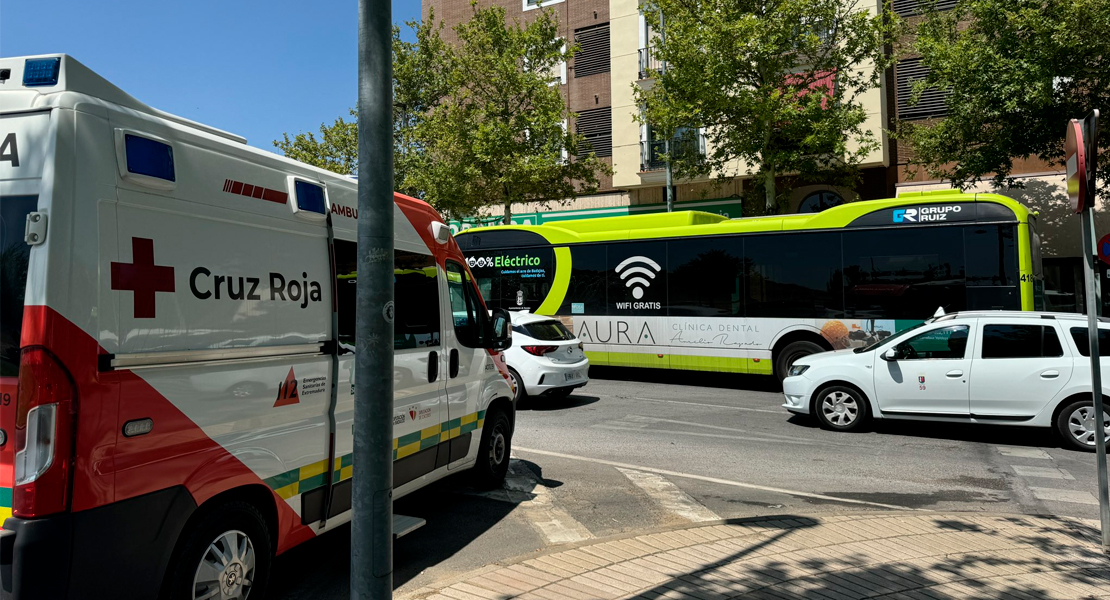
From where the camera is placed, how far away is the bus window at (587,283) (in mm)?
15930

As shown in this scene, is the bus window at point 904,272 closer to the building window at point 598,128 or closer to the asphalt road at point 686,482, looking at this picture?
the asphalt road at point 686,482

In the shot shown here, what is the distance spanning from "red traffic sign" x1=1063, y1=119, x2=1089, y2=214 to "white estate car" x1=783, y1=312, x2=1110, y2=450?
4.36 m

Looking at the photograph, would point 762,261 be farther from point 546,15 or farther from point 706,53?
point 546,15

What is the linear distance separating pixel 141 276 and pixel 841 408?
867 centimetres

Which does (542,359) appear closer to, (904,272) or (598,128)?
(904,272)

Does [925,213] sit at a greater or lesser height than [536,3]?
lesser

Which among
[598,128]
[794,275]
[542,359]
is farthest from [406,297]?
[598,128]

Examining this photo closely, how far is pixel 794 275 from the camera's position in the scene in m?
13.7

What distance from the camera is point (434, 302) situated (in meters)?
5.70

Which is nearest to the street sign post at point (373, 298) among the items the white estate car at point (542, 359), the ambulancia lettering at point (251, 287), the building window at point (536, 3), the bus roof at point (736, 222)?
the ambulancia lettering at point (251, 287)

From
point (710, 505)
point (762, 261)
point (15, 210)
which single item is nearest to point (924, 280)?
point (762, 261)

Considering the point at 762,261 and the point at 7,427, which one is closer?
the point at 7,427

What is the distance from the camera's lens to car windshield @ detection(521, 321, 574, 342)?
11.9 meters

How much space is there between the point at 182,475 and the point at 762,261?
11934mm
